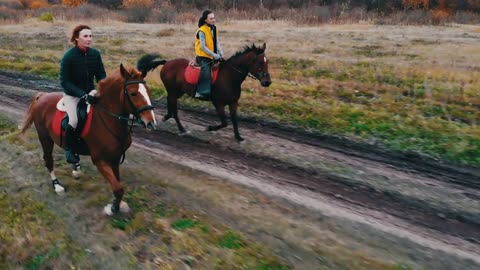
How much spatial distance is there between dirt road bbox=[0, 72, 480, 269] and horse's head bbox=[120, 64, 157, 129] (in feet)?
6.56

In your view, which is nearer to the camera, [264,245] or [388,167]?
[264,245]

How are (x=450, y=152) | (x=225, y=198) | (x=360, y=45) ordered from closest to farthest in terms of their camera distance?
(x=225, y=198) < (x=450, y=152) < (x=360, y=45)

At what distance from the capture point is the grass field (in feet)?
37.0

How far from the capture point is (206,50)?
10.6 m

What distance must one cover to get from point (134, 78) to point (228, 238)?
9.27 feet

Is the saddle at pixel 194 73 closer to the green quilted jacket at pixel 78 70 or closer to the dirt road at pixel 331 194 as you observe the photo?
the dirt road at pixel 331 194

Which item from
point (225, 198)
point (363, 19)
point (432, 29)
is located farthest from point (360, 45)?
point (225, 198)

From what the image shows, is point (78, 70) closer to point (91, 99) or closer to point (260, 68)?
point (91, 99)

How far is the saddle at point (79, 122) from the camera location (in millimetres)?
6934

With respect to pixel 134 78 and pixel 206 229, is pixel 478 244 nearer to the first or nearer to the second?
pixel 206 229

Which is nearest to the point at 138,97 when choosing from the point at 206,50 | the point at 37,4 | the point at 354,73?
the point at 206,50

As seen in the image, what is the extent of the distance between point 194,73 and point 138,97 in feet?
16.0

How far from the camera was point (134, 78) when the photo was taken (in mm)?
6336

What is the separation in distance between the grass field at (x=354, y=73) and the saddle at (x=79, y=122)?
21.0 ft
